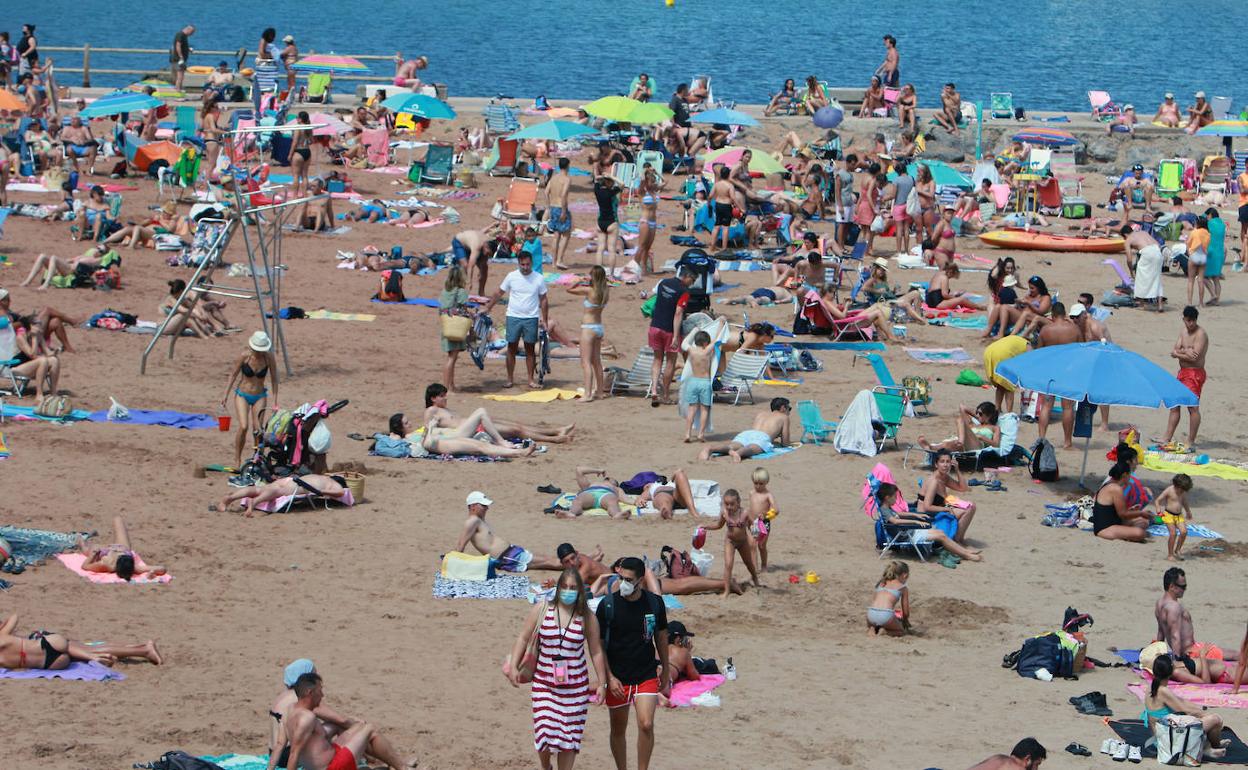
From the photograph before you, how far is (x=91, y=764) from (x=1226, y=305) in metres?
18.0

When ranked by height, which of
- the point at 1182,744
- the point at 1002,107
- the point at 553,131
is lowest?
the point at 1182,744

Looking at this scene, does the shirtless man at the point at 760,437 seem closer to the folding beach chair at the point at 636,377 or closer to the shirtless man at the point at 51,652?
the folding beach chair at the point at 636,377

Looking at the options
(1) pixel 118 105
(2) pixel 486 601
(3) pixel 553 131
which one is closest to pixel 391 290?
(3) pixel 553 131

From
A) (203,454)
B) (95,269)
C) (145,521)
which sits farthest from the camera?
(95,269)

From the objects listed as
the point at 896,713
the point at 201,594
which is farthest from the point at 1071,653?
the point at 201,594

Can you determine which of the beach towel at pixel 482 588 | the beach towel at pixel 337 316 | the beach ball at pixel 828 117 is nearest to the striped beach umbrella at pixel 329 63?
the beach ball at pixel 828 117

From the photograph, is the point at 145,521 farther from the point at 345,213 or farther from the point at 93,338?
the point at 345,213

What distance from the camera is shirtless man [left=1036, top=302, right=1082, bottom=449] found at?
16.1 meters

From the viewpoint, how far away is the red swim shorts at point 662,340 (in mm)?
16875

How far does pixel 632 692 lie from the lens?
27.6ft

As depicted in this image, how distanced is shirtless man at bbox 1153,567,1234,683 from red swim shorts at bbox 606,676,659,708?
13.7ft

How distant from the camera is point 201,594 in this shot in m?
11.7

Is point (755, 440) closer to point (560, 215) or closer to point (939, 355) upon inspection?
point (939, 355)

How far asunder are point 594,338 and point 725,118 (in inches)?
554
